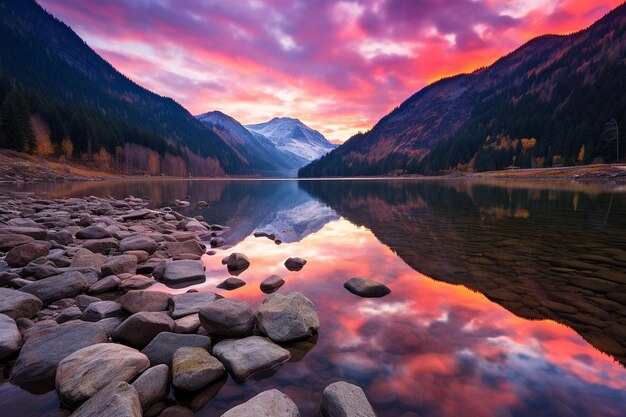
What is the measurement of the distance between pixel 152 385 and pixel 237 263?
769 centimetres

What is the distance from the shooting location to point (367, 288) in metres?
9.55

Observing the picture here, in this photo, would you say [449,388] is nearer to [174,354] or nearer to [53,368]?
[174,354]

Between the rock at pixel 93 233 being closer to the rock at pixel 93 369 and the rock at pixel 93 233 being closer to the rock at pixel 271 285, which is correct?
the rock at pixel 271 285

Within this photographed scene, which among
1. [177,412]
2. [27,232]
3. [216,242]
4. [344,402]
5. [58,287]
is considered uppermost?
[27,232]

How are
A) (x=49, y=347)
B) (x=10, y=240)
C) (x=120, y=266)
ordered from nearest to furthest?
(x=49, y=347)
(x=120, y=266)
(x=10, y=240)

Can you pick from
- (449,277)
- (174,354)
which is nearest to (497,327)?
(449,277)

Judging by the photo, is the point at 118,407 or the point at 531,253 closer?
the point at 118,407

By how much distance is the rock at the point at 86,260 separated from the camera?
10.5 meters

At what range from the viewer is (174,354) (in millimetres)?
5605

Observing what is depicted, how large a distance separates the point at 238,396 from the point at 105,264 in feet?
26.4

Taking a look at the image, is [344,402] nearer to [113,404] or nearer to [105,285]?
[113,404]

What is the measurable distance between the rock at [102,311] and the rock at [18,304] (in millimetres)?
1140

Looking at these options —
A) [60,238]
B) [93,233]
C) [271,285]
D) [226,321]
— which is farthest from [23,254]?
[226,321]

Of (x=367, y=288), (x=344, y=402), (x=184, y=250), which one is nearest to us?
(x=344, y=402)
